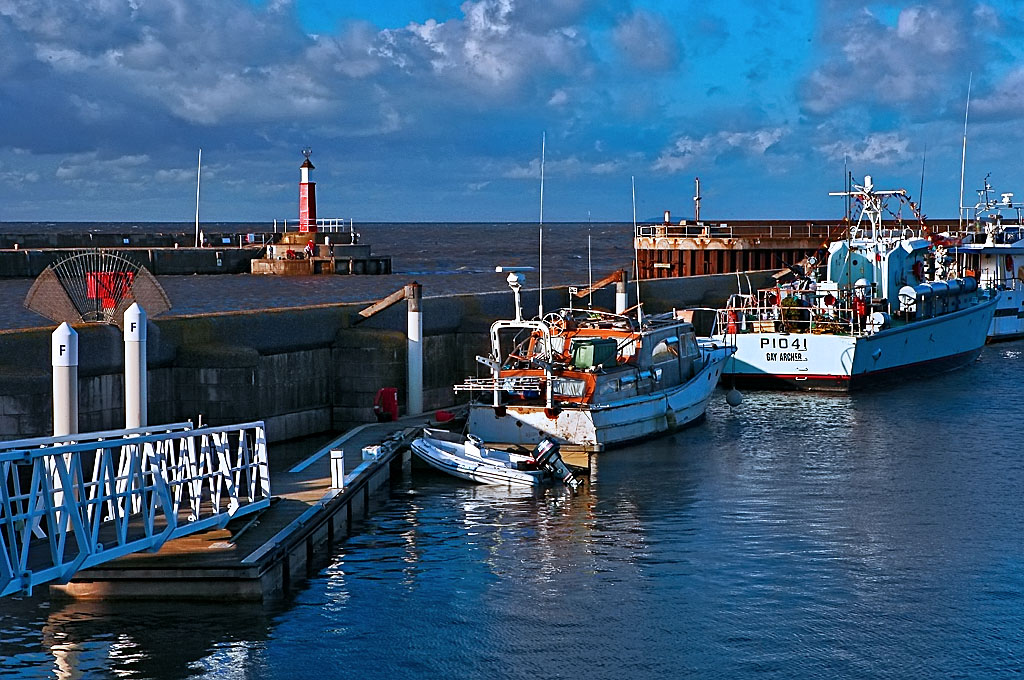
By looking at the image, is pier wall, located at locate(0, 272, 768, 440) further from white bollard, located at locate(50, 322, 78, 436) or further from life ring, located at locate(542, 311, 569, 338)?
white bollard, located at locate(50, 322, 78, 436)

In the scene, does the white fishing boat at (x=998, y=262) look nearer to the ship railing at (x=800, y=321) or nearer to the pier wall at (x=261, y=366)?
the ship railing at (x=800, y=321)

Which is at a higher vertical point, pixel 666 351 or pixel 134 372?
pixel 666 351

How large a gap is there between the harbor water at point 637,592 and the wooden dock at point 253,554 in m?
0.23

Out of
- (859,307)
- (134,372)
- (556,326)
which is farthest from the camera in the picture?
(859,307)

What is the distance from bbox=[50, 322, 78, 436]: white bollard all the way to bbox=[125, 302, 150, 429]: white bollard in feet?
5.74

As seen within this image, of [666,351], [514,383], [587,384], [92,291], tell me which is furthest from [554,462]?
[92,291]

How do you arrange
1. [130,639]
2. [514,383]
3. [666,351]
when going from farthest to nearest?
[666,351] < [514,383] < [130,639]

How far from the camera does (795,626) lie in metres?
16.4

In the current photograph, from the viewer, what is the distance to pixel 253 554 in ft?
54.6

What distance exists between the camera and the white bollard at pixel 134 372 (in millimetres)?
19375

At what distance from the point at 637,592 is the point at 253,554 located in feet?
16.9

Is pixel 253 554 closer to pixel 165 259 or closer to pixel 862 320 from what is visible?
pixel 862 320

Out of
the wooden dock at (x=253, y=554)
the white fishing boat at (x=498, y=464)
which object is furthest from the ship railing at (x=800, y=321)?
the wooden dock at (x=253, y=554)

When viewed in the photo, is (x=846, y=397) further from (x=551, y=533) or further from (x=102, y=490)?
(x=102, y=490)
